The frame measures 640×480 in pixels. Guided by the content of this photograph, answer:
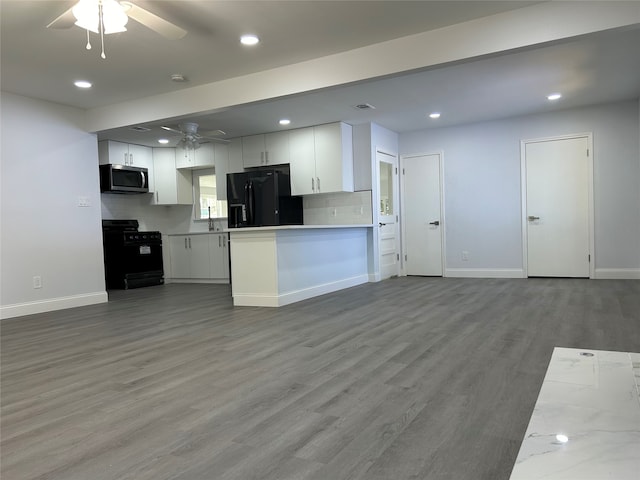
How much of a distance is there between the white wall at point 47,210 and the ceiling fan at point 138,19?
8.58 ft

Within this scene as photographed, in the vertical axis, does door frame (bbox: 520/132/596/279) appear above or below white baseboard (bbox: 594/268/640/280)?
above

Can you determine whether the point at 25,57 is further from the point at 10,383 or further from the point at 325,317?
the point at 325,317

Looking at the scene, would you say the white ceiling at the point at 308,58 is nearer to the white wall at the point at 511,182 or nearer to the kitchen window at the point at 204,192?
the white wall at the point at 511,182

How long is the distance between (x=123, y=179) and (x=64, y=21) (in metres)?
4.54

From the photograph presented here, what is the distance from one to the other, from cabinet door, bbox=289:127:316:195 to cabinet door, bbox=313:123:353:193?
0.09 m

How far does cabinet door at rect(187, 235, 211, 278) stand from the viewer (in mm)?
7480

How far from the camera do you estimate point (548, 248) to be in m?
6.19

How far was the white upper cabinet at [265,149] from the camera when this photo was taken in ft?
22.2

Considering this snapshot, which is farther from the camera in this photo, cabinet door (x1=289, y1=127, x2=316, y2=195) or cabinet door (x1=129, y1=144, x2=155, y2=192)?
cabinet door (x1=129, y1=144, x2=155, y2=192)

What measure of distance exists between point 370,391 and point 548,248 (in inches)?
199

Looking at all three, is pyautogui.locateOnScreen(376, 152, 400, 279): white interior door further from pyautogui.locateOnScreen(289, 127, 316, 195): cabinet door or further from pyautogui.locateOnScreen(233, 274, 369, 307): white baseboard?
pyautogui.locateOnScreen(233, 274, 369, 307): white baseboard

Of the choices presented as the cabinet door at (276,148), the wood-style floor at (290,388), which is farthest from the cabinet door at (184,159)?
the wood-style floor at (290,388)

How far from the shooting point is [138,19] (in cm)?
274

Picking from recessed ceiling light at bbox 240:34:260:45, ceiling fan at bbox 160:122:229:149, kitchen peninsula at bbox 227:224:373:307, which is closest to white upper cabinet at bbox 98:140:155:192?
ceiling fan at bbox 160:122:229:149
